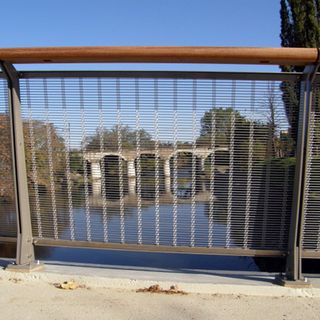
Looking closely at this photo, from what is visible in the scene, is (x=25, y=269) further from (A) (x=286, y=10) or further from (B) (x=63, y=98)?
(A) (x=286, y=10)

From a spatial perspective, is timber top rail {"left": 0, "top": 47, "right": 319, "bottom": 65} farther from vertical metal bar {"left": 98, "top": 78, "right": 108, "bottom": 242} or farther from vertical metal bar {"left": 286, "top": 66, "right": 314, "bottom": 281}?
vertical metal bar {"left": 98, "top": 78, "right": 108, "bottom": 242}

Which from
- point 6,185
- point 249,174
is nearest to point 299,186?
point 249,174

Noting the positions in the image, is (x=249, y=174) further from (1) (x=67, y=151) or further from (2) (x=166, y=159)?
(1) (x=67, y=151)

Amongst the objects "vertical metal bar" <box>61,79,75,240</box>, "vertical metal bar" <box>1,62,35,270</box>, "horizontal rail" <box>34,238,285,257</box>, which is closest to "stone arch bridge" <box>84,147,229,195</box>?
"vertical metal bar" <box>61,79,75,240</box>

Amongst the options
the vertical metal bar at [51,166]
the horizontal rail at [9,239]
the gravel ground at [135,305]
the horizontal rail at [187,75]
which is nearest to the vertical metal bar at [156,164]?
the horizontal rail at [187,75]

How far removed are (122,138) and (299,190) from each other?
5.77ft

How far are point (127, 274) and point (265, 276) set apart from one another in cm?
139

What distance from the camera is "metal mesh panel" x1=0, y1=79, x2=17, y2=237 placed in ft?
13.9

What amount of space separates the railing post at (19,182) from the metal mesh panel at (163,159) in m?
0.10

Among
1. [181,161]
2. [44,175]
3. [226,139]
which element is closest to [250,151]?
[226,139]

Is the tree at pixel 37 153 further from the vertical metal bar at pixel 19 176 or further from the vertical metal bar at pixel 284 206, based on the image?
the vertical metal bar at pixel 284 206

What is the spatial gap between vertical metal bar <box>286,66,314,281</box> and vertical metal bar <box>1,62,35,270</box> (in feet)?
8.60

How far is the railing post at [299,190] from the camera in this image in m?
3.67

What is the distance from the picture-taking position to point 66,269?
4.28 m
